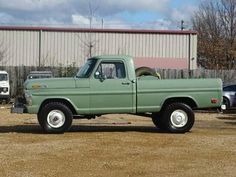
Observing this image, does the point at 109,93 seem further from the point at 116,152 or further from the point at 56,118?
the point at 116,152

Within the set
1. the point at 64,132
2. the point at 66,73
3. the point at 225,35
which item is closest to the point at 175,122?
the point at 64,132

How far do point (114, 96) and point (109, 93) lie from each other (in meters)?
0.16

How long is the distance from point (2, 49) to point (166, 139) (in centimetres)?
3318

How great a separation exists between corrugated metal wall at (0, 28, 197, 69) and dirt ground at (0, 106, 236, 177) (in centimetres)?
2915

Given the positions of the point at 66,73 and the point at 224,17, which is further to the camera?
the point at 224,17

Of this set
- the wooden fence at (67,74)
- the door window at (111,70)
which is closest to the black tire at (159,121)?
the door window at (111,70)

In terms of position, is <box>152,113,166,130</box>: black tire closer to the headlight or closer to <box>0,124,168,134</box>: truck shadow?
<box>0,124,168,134</box>: truck shadow

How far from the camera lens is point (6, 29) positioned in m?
45.6

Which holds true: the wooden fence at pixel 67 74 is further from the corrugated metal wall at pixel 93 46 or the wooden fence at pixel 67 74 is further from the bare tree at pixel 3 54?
the bare tree at pixel 3 54

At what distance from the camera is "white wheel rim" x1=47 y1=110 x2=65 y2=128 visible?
15102mm

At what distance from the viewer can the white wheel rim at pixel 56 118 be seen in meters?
15.1

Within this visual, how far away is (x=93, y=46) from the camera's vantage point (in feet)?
152

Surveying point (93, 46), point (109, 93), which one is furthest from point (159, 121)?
point (93, 46)

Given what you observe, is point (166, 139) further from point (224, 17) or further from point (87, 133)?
point (224, 17)
